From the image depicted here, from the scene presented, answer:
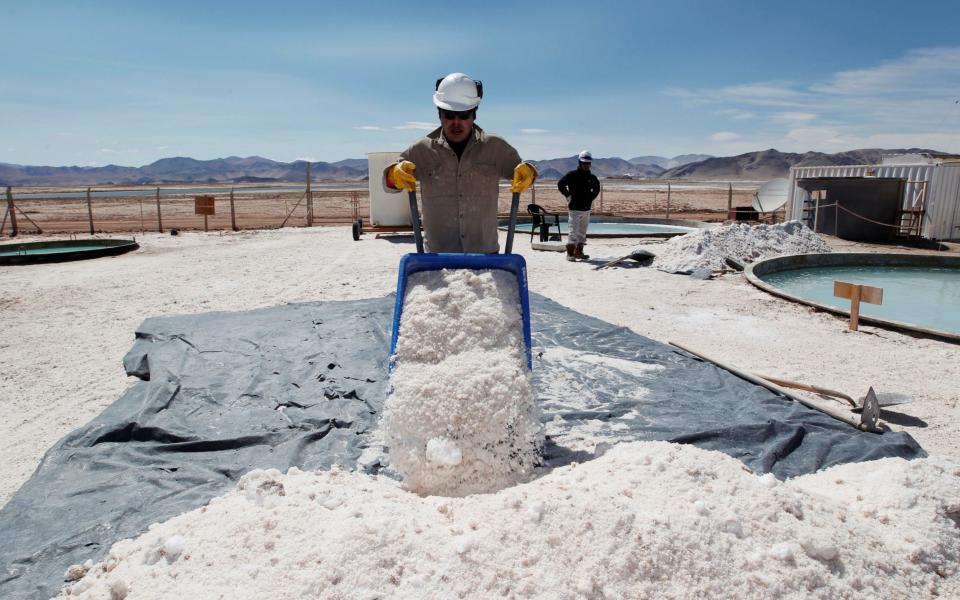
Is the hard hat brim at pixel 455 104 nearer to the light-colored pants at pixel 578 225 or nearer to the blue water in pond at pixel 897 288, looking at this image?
the blue water in pond at pixel 897 288

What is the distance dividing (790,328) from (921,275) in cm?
534

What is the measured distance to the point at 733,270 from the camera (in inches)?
329

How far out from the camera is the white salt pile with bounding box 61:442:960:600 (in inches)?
71.7

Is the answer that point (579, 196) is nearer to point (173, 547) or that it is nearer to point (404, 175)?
point (404, 175)

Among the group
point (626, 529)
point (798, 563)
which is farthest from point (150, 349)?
point (798, 563)

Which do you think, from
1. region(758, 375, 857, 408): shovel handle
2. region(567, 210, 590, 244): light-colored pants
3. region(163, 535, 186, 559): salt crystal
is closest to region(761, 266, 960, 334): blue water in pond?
region(567, 210, 590, 244): light-colored pants

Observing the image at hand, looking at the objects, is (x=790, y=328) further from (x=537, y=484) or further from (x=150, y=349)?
(x=150, y=349)

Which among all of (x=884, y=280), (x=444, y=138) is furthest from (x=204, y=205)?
(x=884, y=280)

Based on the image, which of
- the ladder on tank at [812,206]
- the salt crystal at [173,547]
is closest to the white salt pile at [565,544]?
the salt crystal at [173,547]

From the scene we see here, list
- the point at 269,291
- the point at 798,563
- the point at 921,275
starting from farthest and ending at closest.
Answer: the point at 921,275 → the point at 269,291 → the point at 798,563

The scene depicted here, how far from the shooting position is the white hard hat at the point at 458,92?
314cm

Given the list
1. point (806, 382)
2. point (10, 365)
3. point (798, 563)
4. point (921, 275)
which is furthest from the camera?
point (921, 275)

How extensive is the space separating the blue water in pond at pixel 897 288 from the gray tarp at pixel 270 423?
3918 millimetres

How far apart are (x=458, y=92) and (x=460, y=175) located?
0.47 m
